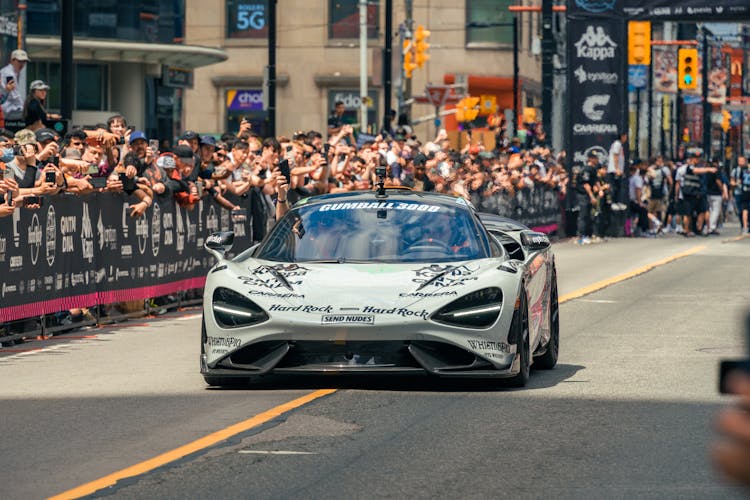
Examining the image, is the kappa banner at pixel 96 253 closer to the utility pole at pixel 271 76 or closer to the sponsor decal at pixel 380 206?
the sponsor decal at pixel 380 206

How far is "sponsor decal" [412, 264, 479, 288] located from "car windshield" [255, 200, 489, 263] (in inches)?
12.7

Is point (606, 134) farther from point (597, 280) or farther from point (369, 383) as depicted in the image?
point (369, 383)

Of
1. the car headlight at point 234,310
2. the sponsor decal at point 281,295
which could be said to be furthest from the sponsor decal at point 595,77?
the sponsor decal at point 281,295

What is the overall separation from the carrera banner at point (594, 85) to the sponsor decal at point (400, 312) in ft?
110

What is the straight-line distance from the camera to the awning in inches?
1843

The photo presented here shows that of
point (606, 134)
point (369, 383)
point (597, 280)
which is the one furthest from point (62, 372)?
point (606, 134)

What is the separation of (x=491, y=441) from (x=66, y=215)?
8293 mm

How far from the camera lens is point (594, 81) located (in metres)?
44.3

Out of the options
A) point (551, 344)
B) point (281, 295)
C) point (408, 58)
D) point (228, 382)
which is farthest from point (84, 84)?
point (281, 295)

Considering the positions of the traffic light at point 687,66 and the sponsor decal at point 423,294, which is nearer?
the sponsor decal at point 423,294

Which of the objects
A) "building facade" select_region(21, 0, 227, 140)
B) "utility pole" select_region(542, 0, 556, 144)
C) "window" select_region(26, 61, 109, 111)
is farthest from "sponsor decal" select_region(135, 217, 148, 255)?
"window" select_region(26, 61, 109, 111)

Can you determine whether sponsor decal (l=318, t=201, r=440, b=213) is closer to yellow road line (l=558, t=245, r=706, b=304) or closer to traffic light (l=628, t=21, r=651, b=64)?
yellow road line (l=558, t=245, r=706, b=304)

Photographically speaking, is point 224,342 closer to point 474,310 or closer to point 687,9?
point 474,310

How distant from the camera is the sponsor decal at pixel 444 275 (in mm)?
11149
